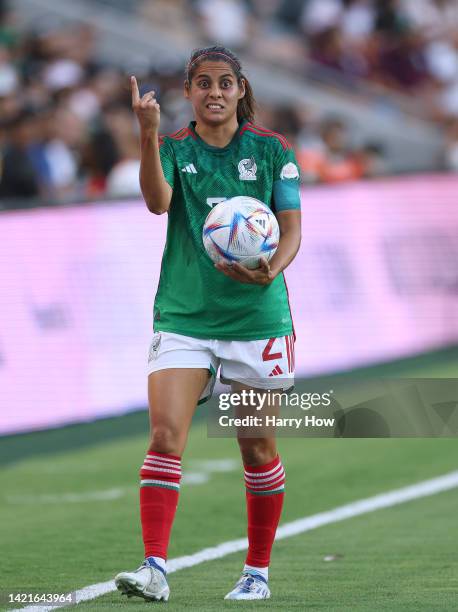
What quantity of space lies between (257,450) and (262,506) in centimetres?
27

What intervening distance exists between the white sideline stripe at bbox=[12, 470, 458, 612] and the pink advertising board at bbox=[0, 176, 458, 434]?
9.35 feet

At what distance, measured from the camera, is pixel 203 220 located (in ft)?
20.4

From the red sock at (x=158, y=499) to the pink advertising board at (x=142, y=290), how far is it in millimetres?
4609

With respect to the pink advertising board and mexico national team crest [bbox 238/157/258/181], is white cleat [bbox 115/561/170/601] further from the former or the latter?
the pink advertising board

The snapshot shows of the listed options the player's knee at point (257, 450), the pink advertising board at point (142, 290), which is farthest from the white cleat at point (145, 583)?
the pink advertising board at point (142, 290)

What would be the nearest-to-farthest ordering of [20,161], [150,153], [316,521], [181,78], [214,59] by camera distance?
[150,153]
[214,59]
[316,521]
[20,161]
[181,78]

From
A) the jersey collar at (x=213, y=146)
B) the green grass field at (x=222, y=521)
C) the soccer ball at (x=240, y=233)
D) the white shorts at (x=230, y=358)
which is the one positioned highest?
the jersey collar at (x=213, y=146)

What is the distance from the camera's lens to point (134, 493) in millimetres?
9672

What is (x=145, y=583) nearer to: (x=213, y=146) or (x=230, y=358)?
(x=230, y=358)

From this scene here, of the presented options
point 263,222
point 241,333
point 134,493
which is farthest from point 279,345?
point 134,493

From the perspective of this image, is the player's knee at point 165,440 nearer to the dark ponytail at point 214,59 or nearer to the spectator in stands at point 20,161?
the dark ponytail at point 214,59

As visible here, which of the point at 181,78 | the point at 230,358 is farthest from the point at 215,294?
the point at 181,78

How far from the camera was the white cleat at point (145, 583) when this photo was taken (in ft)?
19.1

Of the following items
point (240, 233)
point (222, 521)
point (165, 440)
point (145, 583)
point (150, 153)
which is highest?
point (150, 153)
